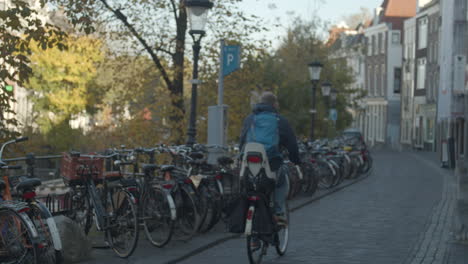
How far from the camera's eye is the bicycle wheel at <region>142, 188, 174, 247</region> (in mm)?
10602

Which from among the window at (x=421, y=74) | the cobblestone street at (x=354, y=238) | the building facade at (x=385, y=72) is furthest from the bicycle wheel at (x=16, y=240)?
the building facade at (x=385, y=72)

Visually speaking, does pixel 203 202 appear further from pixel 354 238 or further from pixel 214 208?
pixel 354 238

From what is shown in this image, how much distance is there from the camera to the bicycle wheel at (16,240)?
7.68 metres

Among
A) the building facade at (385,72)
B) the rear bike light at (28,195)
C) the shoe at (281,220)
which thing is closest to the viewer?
the rear bike light at (28,195)

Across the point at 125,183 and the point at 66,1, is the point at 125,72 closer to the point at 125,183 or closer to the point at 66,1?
the point at 66,1

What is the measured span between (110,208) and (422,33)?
213ft

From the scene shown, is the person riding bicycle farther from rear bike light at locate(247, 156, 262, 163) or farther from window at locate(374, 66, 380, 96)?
window at locate(374, 66, 380, 96)

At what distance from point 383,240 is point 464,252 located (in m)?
1.50

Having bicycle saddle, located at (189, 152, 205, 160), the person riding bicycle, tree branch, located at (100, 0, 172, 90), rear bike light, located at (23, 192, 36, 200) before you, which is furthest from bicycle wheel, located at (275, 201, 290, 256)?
tree branch, located at (100, 0, 172, 90)

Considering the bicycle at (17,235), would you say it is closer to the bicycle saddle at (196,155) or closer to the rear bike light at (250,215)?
the rear bike light at (250,215)

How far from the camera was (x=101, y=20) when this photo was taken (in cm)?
2562

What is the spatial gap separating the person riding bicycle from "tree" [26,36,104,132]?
158ft

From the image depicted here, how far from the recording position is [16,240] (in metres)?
7.84

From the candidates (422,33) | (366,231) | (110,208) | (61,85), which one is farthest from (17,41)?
(422,33)
